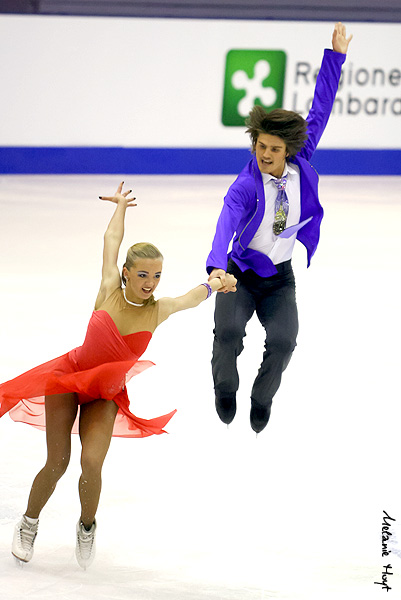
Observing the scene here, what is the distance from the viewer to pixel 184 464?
12.9 feet

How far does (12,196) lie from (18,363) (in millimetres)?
4597

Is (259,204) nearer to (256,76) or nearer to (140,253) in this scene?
(140,253)

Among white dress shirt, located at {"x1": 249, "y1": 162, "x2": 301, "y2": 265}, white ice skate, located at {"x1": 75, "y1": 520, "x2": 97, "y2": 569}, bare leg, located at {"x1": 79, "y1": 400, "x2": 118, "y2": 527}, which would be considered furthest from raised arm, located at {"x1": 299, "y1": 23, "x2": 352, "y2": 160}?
white ice skate, located at {"x1": 75, "y1": 520, "x2": 97, "y2": 569}

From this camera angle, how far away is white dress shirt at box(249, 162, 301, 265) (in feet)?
13.0

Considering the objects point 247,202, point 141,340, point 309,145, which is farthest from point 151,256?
point 309,145

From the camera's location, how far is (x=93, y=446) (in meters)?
2.97

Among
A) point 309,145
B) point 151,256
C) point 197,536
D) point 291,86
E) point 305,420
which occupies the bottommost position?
point 197,536

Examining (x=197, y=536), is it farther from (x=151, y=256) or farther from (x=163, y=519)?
(x=151, y=256)

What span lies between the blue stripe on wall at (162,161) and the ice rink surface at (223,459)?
2900 millimetres

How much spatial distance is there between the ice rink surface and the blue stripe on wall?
9.51 feet

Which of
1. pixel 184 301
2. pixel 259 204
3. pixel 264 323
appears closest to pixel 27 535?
pixel 184 301

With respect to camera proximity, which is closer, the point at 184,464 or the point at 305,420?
the point at 184,464

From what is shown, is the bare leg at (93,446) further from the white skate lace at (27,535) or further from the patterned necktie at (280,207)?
the patterned necktie at (280,207)

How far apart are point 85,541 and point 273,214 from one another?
5.14 feet
